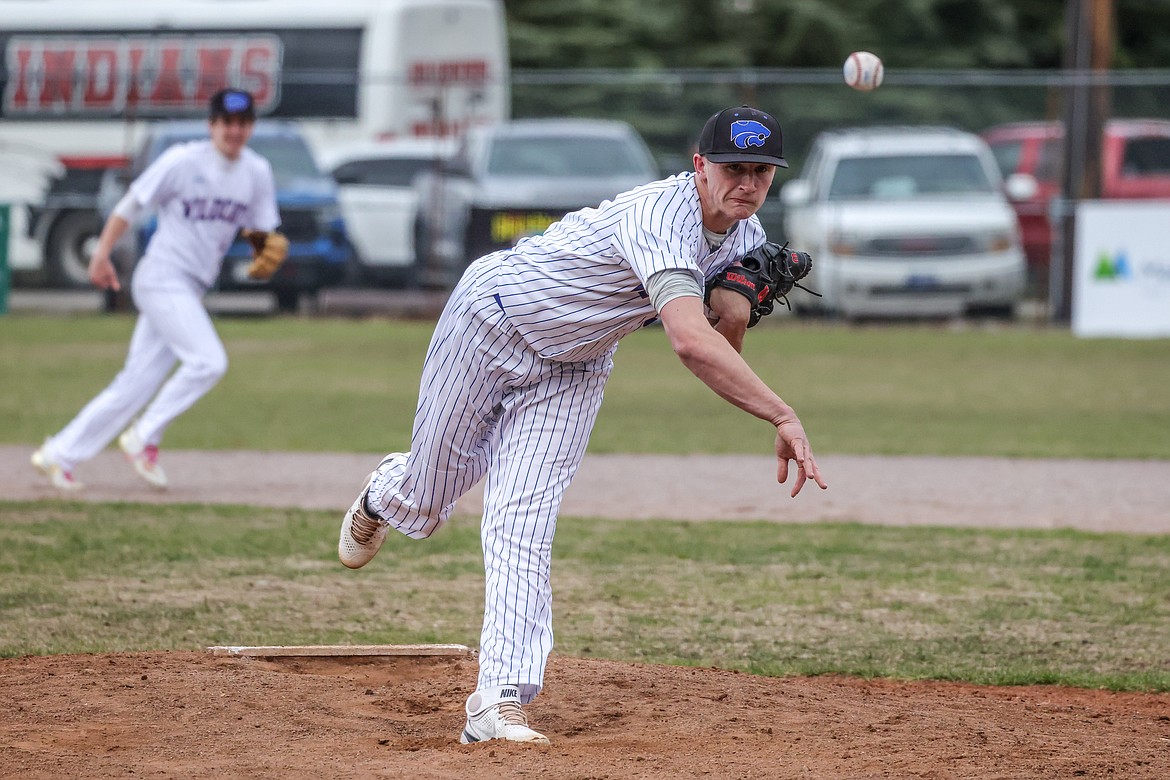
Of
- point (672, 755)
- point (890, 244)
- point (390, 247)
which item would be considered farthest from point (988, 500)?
point (390, 247)

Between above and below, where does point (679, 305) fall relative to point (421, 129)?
below

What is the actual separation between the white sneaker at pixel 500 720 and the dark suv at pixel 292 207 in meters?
15.8

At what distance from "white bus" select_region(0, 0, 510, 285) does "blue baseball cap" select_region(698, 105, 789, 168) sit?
17.5 metres

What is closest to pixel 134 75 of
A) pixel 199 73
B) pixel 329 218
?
pixel 199 73

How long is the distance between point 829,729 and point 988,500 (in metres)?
4.99

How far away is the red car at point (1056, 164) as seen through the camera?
22062 millimetres

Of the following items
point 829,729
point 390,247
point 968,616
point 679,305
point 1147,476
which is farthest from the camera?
point 390,247

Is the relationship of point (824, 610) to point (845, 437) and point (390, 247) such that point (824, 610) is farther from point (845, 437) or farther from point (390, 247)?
point (390, 247)

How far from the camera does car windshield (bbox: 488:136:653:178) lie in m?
20.2

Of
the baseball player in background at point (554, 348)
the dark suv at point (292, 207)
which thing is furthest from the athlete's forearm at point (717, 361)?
the dark suv at point (292, 207)

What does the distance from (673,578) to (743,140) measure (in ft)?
11.1

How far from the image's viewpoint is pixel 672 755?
15.0 ft

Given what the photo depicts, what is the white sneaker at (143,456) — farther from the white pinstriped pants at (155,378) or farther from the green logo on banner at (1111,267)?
the green logo on banner at (1111,267)

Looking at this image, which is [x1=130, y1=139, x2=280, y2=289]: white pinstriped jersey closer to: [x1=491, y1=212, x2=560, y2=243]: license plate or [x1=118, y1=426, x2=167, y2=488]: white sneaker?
[x1=118, y1=426, x2=167, y2=488]: white sneaker
